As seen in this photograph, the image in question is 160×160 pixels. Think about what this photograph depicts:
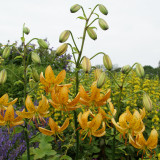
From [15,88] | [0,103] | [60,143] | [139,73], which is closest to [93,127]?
[139,73]

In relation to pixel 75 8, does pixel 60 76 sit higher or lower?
lower

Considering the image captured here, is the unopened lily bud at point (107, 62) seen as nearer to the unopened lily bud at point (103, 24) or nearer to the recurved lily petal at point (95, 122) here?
the unopened lily bud at point (103, 24)

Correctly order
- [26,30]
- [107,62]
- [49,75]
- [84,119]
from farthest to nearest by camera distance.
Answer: [26,30] < [107,62] < [49,75] < [84,119]

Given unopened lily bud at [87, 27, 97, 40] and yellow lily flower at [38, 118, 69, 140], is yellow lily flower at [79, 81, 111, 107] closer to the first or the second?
yellow lily flower at [38, 118, 69, 140]

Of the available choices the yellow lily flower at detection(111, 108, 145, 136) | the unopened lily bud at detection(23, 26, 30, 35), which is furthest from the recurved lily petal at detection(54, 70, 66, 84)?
the unopened lily bud at detection(23, 26, 30, 35)

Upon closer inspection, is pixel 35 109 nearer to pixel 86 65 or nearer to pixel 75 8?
pixel 86 65

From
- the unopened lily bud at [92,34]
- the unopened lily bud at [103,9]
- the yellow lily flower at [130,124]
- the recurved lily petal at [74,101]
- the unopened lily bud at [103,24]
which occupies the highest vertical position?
the unopened lily bud at [103,9]

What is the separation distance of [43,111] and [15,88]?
404 centimetres

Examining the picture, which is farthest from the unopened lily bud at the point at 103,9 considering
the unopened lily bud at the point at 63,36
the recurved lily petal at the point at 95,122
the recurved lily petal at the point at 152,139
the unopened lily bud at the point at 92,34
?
the recurved lily petal at the point at 152,139

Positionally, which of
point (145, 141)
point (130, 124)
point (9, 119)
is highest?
point (9, 119)

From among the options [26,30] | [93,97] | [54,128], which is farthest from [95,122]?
[26,30]

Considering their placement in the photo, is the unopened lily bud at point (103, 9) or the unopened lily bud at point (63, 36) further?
the unopened lily bud at point (103, 9)

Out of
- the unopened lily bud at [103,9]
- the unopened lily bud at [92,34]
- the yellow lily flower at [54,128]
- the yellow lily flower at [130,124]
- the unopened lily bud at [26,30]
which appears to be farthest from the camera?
the unopened lily bud at [26,30]

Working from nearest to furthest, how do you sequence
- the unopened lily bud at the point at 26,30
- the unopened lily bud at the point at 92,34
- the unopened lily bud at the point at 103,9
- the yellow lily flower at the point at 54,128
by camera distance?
1. the yellow lily flower at the point at 54,128
2. the unopened lily bud at the point at 92,34
3. the unopened lily bud at the point at 103,9
4. the unopened lily bud at the point at 26,30
